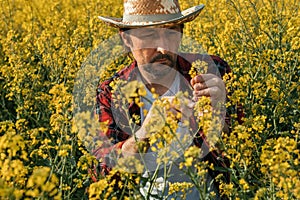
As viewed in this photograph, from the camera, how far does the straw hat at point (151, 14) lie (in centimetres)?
248

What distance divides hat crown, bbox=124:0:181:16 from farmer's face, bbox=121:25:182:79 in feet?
0.24

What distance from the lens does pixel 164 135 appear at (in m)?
1.88

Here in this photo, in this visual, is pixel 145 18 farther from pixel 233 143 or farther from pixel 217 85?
pixel 233 143

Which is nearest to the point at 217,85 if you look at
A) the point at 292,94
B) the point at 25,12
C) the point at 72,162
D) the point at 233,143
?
the point at 233,143

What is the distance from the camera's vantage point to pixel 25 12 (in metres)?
6.25

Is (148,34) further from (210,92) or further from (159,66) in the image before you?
(210,92)

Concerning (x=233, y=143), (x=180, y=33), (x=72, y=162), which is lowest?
(x=72, y=162)

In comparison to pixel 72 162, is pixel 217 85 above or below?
above

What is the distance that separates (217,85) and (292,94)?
1.24m

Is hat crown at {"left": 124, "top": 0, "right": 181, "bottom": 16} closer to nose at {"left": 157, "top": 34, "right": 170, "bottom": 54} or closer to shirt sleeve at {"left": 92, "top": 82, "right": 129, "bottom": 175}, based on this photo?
nose at {"left": 157, "top": 34, "right": 170, "bottom": 54}

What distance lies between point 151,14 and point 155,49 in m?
0.16

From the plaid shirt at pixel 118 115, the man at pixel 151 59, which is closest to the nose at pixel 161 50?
the man at pixel 151 59

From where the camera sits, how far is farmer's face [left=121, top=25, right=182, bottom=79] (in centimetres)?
243

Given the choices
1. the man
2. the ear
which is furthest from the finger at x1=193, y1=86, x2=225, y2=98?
the ear
